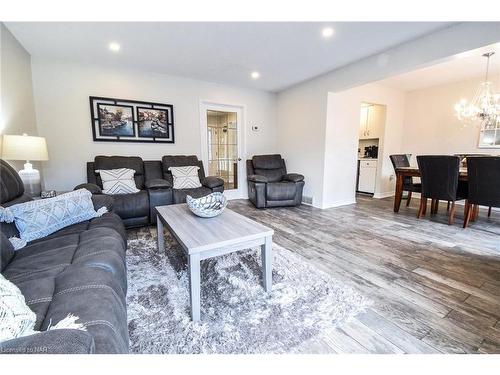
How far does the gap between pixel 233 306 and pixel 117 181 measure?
2.37 metres

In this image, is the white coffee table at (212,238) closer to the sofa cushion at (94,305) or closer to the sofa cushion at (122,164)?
the sofa cushion at (94,305)

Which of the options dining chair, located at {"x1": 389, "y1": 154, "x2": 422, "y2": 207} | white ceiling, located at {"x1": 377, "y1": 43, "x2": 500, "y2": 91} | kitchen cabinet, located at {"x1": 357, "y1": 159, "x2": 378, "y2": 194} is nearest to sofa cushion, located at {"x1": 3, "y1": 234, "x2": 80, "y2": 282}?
white ceiling, located at {"x1": 377, "y1": 43, "x2": 500, "y2": 91}

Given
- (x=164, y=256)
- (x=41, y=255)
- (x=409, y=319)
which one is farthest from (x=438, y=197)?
(x=41, y=255)

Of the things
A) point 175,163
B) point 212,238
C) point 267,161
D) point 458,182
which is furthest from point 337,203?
point 212,238

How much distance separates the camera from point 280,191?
3926 millimetres

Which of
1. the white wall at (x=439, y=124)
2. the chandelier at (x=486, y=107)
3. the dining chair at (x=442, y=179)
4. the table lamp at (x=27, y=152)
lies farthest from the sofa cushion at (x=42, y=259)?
the white wall at (x=439, y=124)

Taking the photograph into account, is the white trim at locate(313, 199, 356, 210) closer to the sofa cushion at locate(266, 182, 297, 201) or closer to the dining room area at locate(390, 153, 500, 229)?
the sofa cushion at locate(266, 182, 297, 201)

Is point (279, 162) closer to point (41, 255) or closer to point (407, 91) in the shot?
point (407, 91)

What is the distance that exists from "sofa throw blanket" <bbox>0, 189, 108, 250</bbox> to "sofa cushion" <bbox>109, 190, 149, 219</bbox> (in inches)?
32.7

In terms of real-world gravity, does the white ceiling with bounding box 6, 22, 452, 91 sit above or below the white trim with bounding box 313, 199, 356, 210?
above

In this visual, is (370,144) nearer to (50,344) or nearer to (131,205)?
(131,205)

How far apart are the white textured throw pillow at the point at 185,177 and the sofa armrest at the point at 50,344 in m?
2.82

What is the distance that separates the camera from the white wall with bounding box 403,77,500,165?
4148 mm

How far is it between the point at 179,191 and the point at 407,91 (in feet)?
17.3
